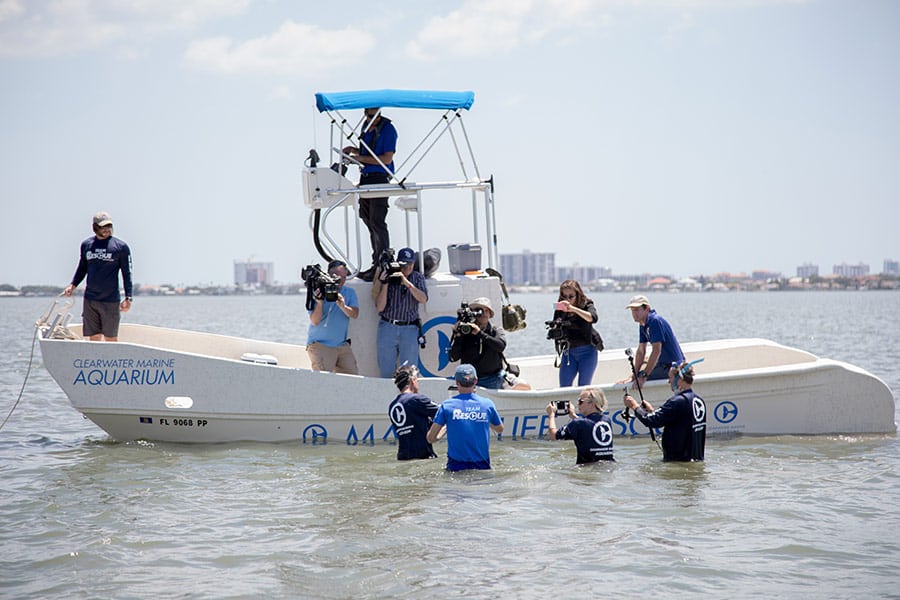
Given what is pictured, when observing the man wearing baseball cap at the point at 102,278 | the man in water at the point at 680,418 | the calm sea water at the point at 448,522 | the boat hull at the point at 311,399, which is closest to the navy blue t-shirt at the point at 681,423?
the man in water at the point at 680,418

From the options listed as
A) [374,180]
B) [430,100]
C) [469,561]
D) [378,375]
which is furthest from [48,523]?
[430,100]

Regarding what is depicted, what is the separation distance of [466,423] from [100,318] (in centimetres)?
469

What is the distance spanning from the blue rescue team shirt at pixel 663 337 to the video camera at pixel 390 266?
264 centimetres

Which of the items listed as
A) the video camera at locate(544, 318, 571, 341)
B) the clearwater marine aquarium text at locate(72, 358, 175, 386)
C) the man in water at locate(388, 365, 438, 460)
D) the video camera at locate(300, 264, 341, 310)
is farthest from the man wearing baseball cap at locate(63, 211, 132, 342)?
the video camera at locate(544, 318, 571, 341)

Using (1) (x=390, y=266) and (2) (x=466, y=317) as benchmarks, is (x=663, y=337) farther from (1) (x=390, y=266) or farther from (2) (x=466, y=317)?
(1) (x=390, y=266)

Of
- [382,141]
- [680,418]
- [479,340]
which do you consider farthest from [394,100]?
[680,418]

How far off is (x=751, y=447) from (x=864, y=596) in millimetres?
4511

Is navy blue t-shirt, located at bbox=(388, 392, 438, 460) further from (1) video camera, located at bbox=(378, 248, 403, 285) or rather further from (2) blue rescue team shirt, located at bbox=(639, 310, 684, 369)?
(2) blue rescue team shirt, located at bbox=(639, 310, 684, 369)

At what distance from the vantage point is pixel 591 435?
9547mm

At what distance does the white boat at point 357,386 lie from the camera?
1066 centimetres

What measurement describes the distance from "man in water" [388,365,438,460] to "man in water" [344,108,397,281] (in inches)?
87.5

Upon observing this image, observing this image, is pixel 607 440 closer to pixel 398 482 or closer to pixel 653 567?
pixel 398 482

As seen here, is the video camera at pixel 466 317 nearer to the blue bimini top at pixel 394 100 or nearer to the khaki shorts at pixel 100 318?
the blue bimini top at pixel 394 100

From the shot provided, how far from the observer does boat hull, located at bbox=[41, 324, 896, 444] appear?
419 inches
